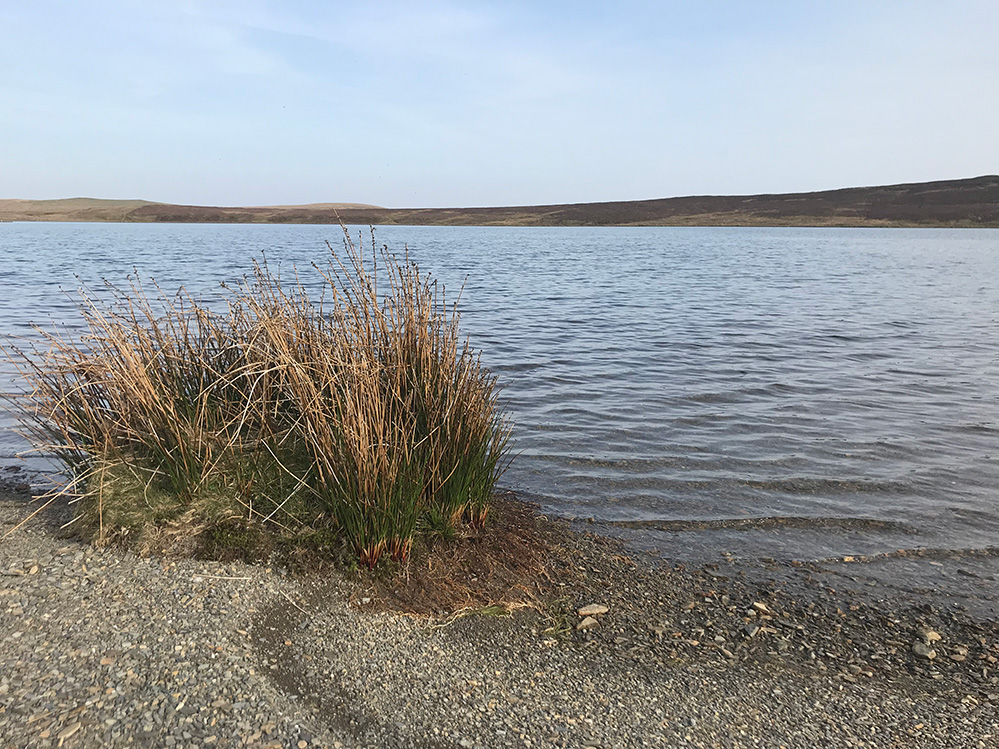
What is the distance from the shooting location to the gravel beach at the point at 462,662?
3.27 meters

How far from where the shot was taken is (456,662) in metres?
3.90

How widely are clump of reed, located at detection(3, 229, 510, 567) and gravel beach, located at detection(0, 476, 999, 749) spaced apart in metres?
0.46

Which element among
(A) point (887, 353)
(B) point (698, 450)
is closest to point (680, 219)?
(A) point (887, 353)

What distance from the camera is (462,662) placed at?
12.8 ft

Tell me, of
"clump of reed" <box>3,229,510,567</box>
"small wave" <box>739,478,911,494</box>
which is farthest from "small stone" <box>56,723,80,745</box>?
"small wave" <box>739,478,911,494</box>

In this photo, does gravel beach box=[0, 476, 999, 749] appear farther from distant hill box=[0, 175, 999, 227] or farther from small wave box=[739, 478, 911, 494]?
distant hill box=[0, 175, 999, 227]

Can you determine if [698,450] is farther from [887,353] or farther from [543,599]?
[887,353]

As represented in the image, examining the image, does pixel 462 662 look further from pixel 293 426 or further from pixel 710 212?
pixel 710 212

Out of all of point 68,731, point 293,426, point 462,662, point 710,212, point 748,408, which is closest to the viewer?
point 68,731

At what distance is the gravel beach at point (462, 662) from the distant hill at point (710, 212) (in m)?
91.4

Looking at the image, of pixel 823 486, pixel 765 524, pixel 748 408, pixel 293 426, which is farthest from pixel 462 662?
pixel 748 408

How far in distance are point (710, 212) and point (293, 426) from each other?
120 metres

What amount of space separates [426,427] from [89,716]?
278cm

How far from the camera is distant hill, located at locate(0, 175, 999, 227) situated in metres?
95.2
